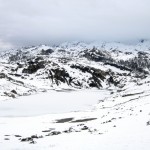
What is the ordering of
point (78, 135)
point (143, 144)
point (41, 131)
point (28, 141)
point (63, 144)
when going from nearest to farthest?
1. point (143, 144)
2. point (63, 144)
3. point (28, 141)
4. point (78, 135)
5. point (41, 131)

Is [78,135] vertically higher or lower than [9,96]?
higher

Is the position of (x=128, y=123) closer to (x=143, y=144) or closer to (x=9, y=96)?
(x=143, y=144)

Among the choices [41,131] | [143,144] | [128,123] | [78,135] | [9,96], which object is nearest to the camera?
[143,144]

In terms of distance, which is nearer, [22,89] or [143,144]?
[143,144]

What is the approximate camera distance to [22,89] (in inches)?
5217

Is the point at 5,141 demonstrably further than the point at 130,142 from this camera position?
Yes

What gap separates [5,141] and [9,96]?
82.7m

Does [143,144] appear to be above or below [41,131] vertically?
above

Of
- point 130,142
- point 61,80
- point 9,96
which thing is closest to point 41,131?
point 130,142

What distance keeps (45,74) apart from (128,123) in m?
150

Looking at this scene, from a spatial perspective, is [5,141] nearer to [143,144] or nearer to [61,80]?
[143,144]

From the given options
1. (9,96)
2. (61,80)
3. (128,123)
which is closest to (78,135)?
(128,123)

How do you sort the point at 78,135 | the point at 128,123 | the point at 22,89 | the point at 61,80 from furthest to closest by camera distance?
the point at 61,80 → the point at 22,89 → the point at 128,123 → the point at 78,135

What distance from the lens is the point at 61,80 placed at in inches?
7175
